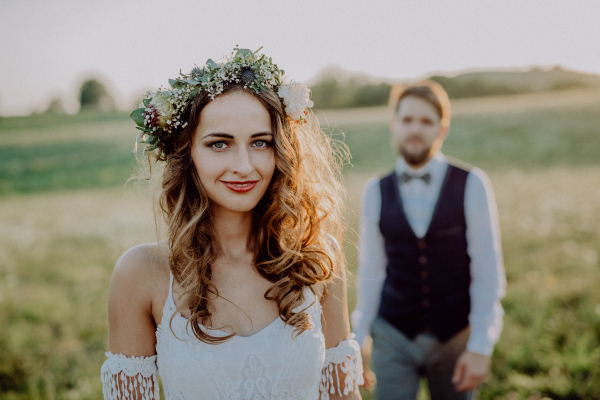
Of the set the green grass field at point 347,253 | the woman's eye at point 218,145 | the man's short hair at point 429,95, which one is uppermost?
the man's short hair at point 429,95

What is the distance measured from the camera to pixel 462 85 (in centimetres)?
3569

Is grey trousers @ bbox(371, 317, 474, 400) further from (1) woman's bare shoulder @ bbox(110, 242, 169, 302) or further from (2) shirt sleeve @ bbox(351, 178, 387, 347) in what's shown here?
(1) woman's bare shoulder @ bbox(110, 242, 169, 302)

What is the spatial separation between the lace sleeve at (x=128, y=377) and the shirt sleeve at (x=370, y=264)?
1690 mm

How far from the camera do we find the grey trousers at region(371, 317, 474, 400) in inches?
118

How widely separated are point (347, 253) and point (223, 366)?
20.4 feet

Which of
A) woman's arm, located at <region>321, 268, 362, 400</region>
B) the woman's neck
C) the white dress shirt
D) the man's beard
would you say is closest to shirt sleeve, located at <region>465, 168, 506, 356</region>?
the white dress shirt

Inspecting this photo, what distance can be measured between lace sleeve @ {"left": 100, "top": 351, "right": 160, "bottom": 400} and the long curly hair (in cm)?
33

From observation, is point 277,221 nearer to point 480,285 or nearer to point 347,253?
point 480,285

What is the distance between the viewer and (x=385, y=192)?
3.29 meters

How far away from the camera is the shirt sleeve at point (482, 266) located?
288cm

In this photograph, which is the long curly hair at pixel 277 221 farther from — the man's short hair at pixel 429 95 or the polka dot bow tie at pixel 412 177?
the man's short hair at pixel 429 95

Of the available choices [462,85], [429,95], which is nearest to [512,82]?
[462,85]

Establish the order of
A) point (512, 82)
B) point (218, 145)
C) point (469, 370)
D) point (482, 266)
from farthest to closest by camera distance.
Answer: point (512, 82)
point (482, 266)
point (469, 370)
point (218, 145)

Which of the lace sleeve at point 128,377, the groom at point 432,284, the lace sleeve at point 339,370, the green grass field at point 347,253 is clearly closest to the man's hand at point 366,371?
the groom at point 432,284
